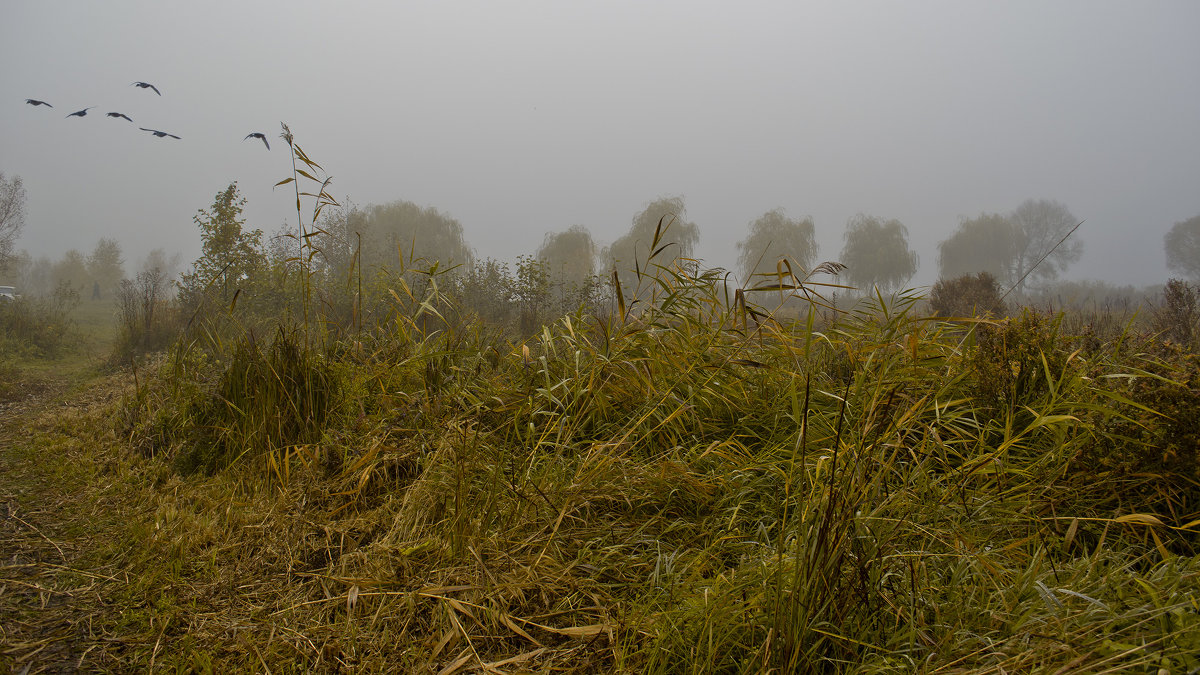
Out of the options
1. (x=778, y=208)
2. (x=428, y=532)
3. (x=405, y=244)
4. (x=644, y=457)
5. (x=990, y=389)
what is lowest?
(x=428, y=532)

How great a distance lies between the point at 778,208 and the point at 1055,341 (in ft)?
113

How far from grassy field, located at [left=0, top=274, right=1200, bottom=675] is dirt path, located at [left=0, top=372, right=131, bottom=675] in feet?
0.04

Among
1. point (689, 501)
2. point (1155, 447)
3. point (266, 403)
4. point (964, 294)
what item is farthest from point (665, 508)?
point (964, 294)

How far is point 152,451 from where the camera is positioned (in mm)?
3031

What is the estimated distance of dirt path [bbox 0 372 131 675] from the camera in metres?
1.46

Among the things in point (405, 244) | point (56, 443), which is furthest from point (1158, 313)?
point (405, 244)

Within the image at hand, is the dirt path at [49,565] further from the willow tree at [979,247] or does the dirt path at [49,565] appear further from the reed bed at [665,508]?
the willow tree at [979,247]

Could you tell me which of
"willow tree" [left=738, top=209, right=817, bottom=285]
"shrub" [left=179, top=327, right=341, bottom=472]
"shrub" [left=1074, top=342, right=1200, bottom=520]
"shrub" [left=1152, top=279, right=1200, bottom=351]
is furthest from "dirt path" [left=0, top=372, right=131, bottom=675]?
"willow tree" [left=738, top=209, right=817, bottom=285]

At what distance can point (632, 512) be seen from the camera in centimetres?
205

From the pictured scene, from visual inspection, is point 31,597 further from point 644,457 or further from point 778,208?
point 778,208

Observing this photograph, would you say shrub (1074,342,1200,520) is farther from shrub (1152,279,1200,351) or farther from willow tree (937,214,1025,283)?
willow tree (937,214,1025,283)

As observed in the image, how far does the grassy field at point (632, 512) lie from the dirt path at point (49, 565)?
1 cm

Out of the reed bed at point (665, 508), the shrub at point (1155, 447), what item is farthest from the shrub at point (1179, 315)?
the shrub at point (1155, 447)

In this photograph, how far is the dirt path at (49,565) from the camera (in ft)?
4.81
